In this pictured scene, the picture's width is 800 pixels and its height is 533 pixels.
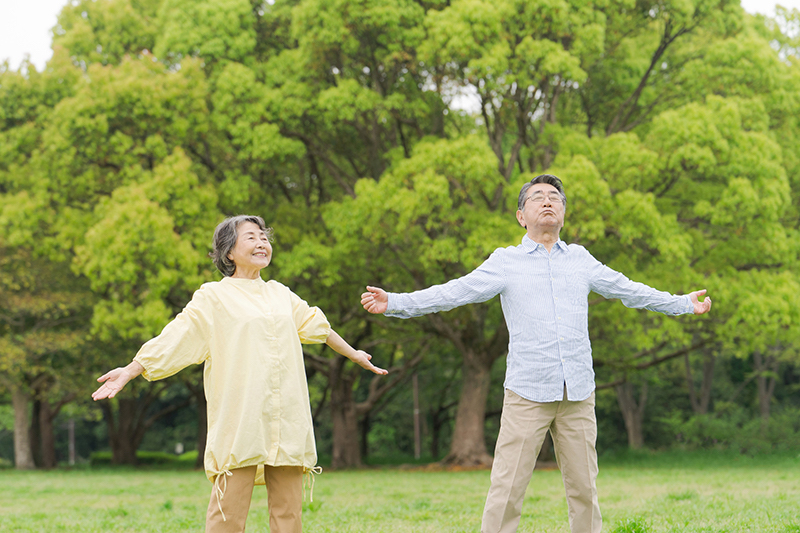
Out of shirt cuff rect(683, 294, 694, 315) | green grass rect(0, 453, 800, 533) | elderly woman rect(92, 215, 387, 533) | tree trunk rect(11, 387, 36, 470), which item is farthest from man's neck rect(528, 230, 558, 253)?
tree trunk rect(11, 387, 36, 470)

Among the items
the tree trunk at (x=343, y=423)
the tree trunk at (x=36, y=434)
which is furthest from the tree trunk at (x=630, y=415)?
the tree trunk at (x=36, y=434)

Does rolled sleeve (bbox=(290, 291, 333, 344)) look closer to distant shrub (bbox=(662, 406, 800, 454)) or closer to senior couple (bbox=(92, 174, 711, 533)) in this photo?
senior couple (bbox=(92, 174, 711, 533))

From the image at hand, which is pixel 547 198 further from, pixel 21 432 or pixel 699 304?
pixel 21 432

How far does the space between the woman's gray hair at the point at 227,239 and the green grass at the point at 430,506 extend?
2.89 m

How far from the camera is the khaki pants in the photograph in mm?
3613

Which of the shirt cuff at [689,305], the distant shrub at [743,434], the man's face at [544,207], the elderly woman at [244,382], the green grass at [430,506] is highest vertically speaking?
the man's face at [544,207]

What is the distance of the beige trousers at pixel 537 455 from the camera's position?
3.87 metres

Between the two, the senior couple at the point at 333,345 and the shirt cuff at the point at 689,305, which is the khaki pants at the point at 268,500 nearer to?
the senior couple at the point at 333,345

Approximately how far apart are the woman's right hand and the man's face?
2.14m

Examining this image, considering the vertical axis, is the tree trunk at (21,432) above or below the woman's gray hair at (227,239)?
below

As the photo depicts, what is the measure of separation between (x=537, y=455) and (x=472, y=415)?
14.0m

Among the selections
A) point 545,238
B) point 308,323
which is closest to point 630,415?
point 545,238

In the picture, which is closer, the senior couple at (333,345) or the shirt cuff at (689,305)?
the senior couple at (333,345)

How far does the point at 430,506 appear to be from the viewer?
26.6ft
